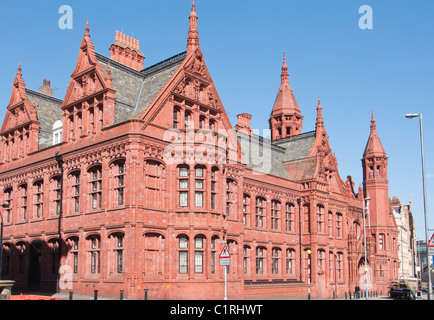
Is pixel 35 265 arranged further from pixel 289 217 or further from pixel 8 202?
pixel 289 217

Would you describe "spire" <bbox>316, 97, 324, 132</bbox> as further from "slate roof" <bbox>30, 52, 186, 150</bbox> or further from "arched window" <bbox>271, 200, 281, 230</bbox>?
"slate roof" <bbox>30, 52, 186, 150</bbox>

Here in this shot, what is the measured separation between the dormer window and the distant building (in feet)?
244

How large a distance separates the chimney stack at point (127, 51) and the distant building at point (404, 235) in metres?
69.1

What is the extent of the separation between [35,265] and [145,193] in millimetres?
14774

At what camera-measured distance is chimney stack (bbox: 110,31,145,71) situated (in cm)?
4969

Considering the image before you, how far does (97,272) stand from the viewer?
36031 mm

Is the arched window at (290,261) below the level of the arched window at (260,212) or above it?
below

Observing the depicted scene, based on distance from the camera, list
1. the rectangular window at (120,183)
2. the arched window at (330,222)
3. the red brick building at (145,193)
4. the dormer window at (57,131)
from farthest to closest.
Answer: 1. the arched window at (330,222)
2. the dormer window at (57,131)
3. the rectangular window at (120,183)
4. the red brick building at (145,193)

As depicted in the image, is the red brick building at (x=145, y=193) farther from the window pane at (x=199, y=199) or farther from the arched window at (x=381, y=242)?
the arched window at (x=381, y=242)

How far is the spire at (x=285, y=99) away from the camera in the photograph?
77.7 meters

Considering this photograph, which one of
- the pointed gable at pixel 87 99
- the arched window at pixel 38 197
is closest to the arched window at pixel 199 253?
the pointed gable at pixel 87 99

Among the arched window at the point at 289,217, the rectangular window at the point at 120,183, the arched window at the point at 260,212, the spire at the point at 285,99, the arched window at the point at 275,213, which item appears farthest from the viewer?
the spire at the point at 285,99

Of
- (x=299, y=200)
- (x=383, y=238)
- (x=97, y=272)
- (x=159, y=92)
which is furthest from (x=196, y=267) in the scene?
(x=383, y=238)
